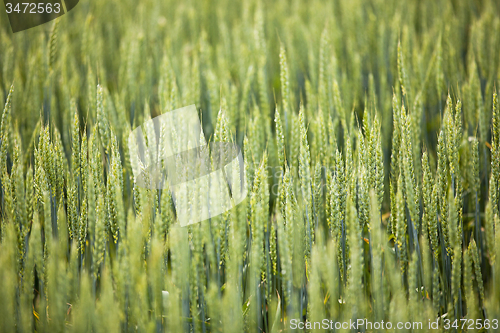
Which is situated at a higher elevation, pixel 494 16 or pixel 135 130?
pixel 494 16

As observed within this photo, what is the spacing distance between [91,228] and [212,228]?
0.28 metres

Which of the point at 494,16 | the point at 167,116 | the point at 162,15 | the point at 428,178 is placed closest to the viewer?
the point at 428,178

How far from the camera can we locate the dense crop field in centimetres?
73

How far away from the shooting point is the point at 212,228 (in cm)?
83

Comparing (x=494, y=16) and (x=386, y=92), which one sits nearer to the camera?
(x=386, y=92)

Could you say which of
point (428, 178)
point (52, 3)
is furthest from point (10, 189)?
point (428, 178)

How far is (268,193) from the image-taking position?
824mm

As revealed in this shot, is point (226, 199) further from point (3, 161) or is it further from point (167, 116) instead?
point (3, 161)

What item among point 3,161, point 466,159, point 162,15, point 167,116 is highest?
point 162,15

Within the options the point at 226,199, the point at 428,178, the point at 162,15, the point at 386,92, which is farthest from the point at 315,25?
the point at 226,199

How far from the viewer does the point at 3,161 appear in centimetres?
98

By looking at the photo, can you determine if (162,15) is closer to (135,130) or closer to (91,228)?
(135,130)

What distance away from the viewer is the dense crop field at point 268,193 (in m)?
0.73

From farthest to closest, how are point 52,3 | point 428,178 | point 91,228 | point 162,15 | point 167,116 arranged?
point 162,15 < point 52,3 < point 167,116 < point 428,178 < point 91,228
